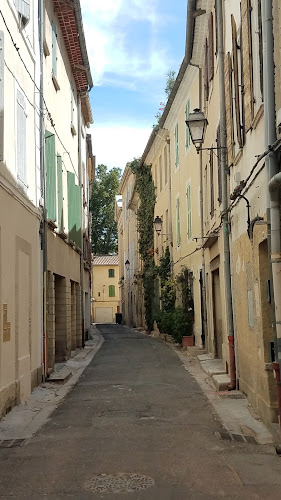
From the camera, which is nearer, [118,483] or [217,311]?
[118,483]

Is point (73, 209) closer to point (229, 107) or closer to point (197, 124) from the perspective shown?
point (197, 124)

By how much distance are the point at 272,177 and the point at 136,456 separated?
331 cm

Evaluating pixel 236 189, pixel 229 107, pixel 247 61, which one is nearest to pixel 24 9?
pixel 229 107

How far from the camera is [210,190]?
1392 centimetres

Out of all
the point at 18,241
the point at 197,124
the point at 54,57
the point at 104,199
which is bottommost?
the point at 18,241

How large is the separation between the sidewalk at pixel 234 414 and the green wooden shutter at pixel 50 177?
184 inches

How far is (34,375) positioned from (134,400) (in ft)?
7.63

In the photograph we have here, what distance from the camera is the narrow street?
5.11 meters

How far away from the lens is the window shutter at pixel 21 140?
10.0 m

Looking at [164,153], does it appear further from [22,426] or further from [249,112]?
[22,426]

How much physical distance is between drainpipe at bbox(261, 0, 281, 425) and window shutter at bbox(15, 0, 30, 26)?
16.2 ft

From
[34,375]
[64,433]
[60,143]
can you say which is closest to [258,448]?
[64,433]

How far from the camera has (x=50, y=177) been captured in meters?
12.9

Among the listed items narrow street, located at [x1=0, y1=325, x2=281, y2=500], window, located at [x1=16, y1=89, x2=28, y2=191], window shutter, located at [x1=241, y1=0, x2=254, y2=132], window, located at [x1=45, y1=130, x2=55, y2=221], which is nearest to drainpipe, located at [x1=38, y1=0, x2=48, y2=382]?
window, located at [x1=45, y1=130, x2=55, y2=221]
